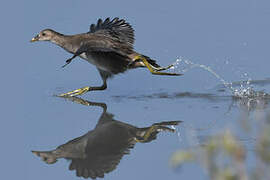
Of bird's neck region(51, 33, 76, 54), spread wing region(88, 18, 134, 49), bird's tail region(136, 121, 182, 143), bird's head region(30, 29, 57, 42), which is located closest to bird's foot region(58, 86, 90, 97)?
bird's neck region(51, 33, 76, 54)

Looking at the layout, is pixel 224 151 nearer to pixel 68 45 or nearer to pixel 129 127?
pixel 129 127

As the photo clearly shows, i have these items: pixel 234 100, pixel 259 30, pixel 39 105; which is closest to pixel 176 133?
pixel 234 100

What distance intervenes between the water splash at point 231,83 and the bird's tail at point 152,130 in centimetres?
168

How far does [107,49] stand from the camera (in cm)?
758

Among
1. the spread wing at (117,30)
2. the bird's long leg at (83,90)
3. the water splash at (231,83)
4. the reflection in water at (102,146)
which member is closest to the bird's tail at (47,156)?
the reflection in water at (102,146)

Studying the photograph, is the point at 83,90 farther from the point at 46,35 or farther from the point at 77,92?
the point at 46,35

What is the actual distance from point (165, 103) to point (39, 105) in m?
1.63

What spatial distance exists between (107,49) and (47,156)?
96.1 inches

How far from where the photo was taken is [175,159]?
2.56 m

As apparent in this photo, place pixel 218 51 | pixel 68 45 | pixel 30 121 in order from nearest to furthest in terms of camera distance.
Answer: pixel 30 121, pixel 68 45, pixel 218 51

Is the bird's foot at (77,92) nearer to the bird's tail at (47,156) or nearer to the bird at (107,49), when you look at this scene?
the bird at (107,49)

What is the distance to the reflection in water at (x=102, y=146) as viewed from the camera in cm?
505

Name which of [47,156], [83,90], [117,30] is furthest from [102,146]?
[117,30]

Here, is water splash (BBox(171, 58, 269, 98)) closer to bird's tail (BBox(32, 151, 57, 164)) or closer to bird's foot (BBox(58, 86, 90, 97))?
bird's foot (BBox(58, 86, 90, 97))
